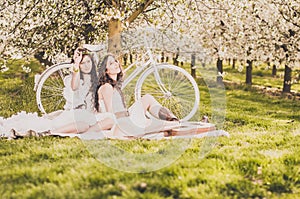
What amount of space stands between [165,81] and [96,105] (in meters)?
1.31

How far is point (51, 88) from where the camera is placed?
9.21 meters

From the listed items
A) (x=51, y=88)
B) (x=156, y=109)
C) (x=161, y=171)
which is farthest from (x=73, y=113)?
(x=161, y=171)

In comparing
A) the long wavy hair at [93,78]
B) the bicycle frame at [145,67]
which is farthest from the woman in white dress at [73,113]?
the bicycle frame at [145,67]

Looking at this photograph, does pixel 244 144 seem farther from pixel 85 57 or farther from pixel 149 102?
pixel 85 57

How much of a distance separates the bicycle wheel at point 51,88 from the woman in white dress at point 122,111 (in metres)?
1.42

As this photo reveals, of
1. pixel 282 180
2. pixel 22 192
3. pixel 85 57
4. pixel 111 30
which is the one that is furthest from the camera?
pixel 111 30

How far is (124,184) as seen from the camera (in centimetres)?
492

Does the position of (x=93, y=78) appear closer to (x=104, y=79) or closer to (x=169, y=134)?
(x=104, y=79)

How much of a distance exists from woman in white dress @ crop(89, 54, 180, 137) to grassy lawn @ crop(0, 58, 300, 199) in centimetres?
47

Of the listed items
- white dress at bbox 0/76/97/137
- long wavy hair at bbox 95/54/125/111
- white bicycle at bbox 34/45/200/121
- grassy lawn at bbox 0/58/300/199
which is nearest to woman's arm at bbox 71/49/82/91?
white bicycle at bbox 34/45/200/121

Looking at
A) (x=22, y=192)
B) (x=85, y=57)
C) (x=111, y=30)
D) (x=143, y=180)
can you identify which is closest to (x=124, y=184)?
(x=143, y=180)

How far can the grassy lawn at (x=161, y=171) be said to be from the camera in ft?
15.7

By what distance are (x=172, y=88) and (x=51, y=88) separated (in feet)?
9.23

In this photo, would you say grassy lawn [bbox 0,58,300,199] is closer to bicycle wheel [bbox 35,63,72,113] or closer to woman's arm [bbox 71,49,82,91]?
woman's arm [bbox 71,49,82,91]
